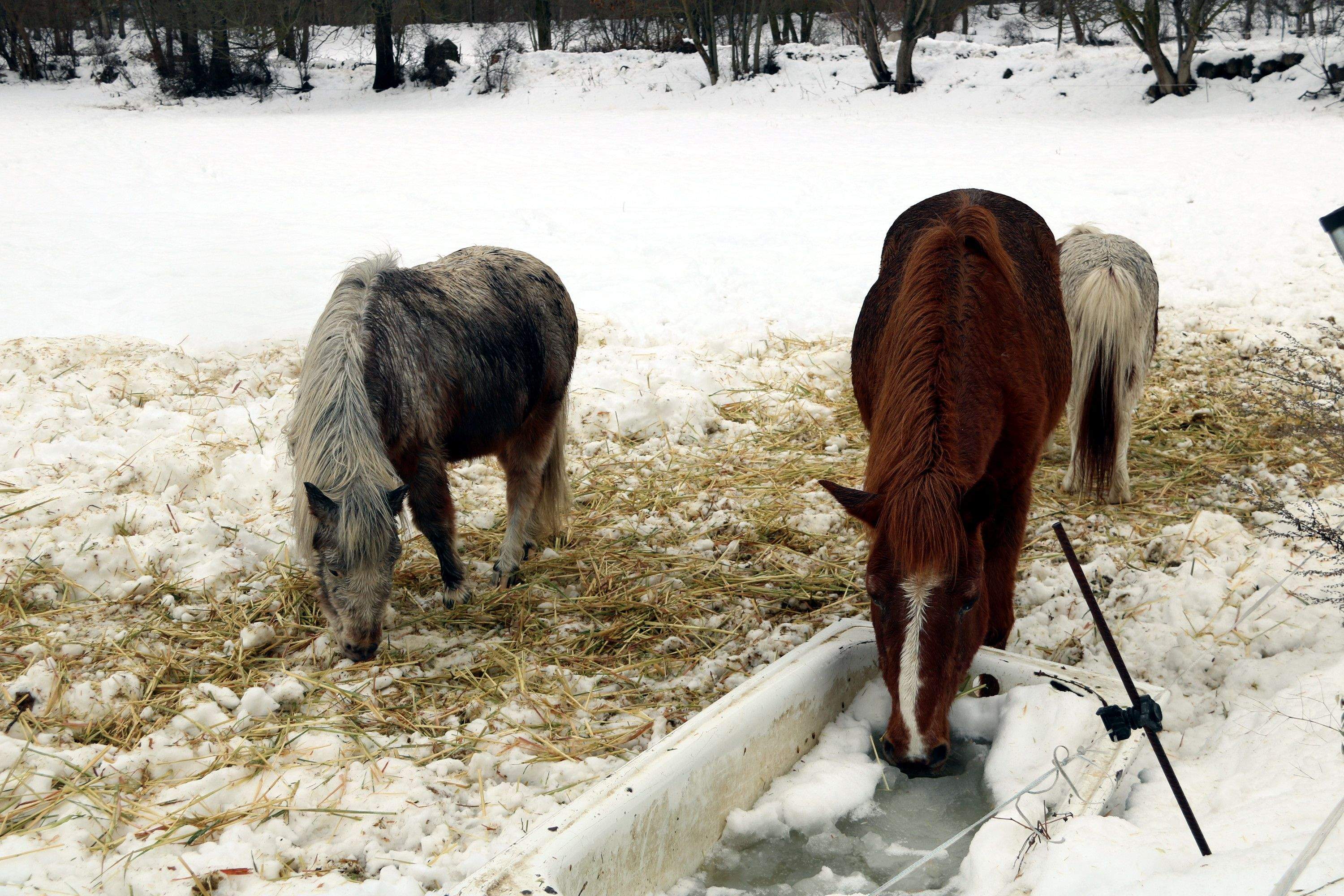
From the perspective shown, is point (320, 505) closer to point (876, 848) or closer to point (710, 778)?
point (710, 778)

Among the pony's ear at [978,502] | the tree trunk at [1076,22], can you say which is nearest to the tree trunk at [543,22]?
the tree trunk at [1076,22]

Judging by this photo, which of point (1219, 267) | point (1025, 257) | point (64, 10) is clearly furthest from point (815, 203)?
point (64, 10)

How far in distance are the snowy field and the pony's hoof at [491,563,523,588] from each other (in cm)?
13

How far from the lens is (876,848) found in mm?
2629

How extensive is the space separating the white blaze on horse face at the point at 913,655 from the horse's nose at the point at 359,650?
1.93 meters

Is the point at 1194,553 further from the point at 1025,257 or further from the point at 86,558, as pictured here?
the point at 86,558

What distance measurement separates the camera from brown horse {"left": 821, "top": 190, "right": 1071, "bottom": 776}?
2.44 metres

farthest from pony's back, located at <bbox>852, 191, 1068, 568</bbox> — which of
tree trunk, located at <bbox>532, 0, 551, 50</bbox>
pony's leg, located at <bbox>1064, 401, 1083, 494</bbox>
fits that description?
tree trunk, located at <bbox>532, 0, 551, 50</bbox>

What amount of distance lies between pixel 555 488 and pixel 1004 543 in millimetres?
2202

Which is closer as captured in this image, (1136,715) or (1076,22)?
(1136,715)

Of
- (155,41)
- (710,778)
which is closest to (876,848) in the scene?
(710,778)

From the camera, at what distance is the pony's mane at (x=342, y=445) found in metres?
3.25

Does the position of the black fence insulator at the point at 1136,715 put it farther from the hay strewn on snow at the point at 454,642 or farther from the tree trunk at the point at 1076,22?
the tree trunk at the point at 1076,22

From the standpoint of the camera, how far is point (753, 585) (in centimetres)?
412
